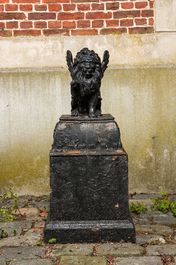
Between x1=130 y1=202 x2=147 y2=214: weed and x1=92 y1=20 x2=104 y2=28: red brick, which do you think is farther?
x1=92 y1=20 x2=104 y2=28: red brick

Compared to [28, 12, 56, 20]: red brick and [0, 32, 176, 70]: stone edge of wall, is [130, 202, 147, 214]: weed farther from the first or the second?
[28, 12, 56, 20]: red brick

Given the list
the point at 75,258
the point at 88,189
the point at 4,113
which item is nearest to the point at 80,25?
the point at 4,113

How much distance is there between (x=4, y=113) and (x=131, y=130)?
191 cm

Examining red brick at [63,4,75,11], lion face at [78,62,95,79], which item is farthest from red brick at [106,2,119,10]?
lion face at [78,62,95,79]

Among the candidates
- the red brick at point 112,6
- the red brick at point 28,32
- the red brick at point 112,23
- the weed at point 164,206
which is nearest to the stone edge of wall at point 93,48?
the red brick at point 28,32

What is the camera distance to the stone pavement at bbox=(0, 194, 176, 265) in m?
2.55

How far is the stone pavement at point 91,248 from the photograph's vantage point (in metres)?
2.55

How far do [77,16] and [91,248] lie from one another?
10.6ft

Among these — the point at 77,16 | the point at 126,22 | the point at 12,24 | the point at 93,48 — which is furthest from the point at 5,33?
the point at 126,22

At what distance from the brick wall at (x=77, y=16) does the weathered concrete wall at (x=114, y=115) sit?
602mm

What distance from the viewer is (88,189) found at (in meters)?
2.94

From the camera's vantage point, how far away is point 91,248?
277cm

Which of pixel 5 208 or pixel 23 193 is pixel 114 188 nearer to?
pixel 5 208

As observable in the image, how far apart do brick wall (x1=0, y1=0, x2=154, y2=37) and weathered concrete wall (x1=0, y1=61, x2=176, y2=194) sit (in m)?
0.60
